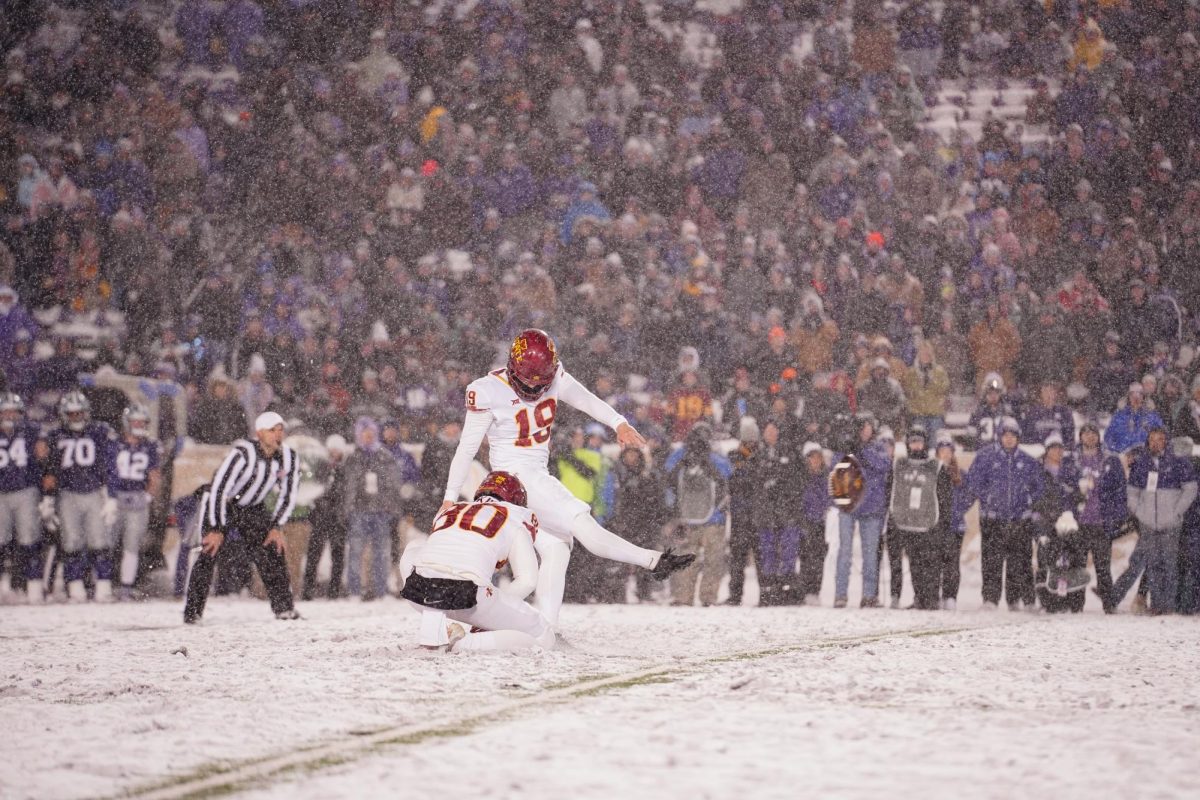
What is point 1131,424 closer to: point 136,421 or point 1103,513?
point 1103,513

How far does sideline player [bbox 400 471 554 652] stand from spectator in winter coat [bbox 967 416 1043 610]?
6.99 meters

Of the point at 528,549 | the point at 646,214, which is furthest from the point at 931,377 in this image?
the point at 528,549

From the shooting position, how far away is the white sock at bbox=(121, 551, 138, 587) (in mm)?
15453

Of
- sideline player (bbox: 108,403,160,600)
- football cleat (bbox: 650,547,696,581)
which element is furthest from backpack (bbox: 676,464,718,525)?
football cleat (bbox: 650,547,696,581)

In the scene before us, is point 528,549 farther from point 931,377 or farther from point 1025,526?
point 931,377

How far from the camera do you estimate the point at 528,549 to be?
353 inches

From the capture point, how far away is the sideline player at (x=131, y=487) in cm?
1541

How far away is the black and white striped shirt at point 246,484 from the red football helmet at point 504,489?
384cm

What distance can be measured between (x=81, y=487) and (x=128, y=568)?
3.05 feet

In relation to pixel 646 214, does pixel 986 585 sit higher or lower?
lower

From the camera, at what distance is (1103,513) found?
14.6 meters

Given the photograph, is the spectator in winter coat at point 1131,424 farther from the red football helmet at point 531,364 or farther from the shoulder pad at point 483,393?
the shoulder pad at point 483,393

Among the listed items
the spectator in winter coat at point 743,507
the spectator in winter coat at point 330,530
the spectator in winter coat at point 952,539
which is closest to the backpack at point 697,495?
the spectator in winter coat at point 743,507

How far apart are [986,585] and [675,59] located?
Result: 369 inches
